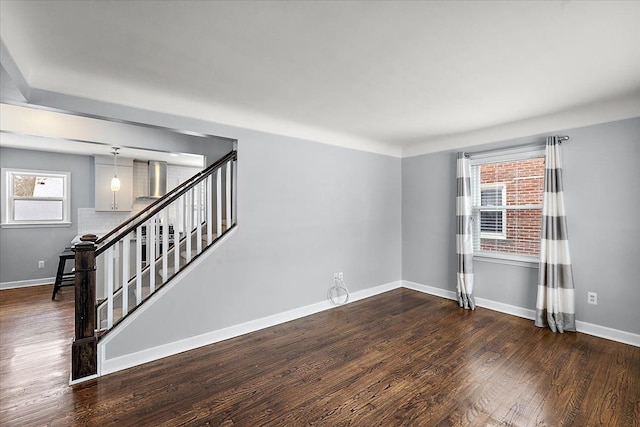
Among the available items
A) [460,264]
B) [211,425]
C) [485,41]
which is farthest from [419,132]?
[211,425]

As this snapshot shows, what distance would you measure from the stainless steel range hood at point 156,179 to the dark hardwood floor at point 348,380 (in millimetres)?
3104

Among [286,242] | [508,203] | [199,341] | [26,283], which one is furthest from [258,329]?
[26,283]

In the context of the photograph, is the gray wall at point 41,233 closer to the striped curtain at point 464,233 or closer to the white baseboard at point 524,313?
the white baseboard at point 524,313

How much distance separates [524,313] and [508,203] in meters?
1.41

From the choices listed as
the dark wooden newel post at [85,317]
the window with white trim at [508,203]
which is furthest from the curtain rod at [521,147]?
the dark wooden newel post at [85,317]

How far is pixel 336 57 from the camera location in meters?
2.13

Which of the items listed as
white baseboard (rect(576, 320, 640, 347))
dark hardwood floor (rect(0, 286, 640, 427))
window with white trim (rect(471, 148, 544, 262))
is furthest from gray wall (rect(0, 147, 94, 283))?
white baseboard (rect(576, 320, 640, 347))

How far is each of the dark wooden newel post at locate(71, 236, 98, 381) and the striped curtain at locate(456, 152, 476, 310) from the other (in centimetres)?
416

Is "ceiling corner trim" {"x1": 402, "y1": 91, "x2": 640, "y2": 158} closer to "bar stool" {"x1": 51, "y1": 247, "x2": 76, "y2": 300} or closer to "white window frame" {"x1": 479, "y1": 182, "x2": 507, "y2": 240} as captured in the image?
"white window frame" {"x1": 479, "y1": 182, "x2": 507, "y2": 240}

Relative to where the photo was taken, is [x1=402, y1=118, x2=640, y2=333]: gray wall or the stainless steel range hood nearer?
[x1=402, y1=118, x2=640, y2=333]: gray wall

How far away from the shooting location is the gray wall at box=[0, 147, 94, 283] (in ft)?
16.7

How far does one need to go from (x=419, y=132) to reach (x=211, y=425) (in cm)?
400

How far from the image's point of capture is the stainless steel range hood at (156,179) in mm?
6023

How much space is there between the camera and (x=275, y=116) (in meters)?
3.38
